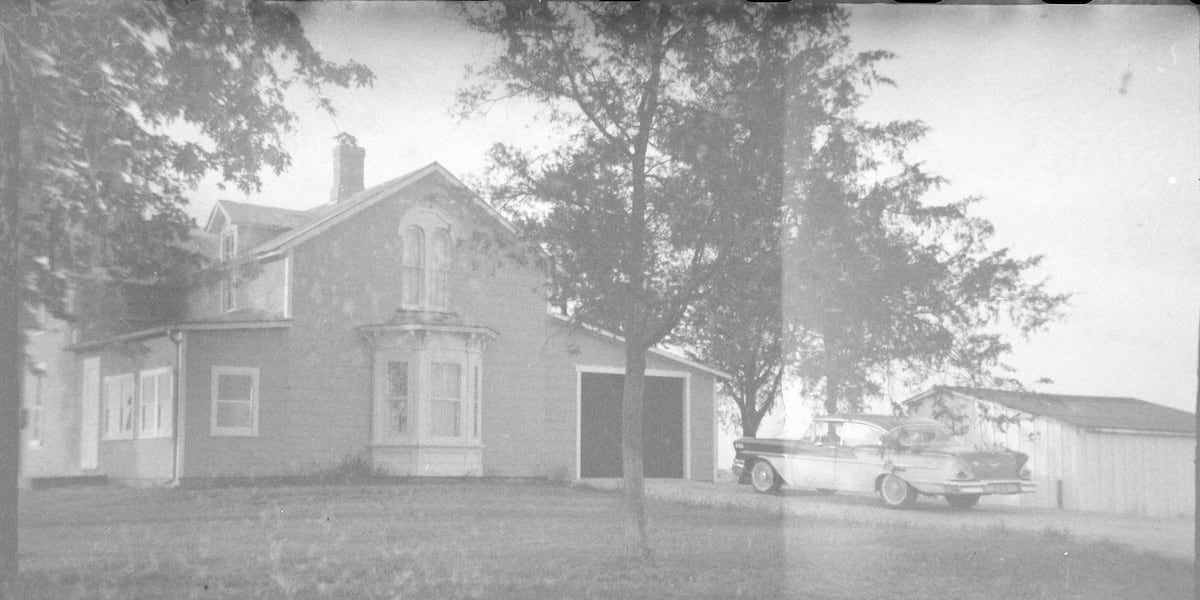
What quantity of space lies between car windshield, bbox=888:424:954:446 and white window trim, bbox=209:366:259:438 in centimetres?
469

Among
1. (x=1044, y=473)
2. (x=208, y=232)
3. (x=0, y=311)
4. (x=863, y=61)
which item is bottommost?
(x=1044, y=473)

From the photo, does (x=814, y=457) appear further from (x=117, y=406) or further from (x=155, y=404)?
(x=117, y=406)

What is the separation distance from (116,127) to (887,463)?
20.6 ft

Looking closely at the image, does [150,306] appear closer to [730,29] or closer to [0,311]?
[0,311]

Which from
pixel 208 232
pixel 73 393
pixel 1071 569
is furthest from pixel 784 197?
pixel 73 393

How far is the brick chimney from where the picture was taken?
915cm

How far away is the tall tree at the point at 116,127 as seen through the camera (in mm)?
8586

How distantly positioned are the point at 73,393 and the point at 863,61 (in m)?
6.40

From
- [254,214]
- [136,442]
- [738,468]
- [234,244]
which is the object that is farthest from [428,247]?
[738,468]

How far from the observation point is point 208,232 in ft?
29.8

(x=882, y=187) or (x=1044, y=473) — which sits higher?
(x=882, y=187)

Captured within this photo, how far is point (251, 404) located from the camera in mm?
8789

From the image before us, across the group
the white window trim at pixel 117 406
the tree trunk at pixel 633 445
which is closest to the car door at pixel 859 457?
the tree trunk at pixel 633 445

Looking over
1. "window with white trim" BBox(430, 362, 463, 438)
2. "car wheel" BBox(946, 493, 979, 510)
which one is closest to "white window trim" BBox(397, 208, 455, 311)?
"window with white trim" BBox(430, 362, 463, 438)
